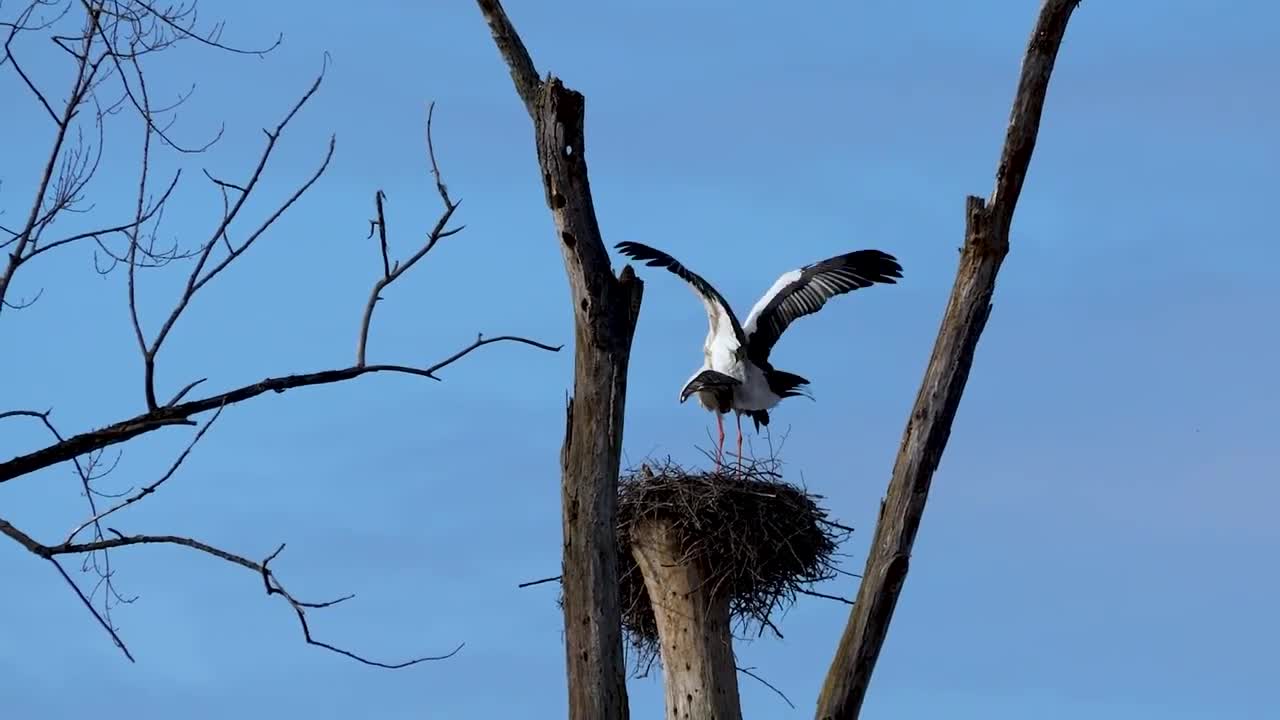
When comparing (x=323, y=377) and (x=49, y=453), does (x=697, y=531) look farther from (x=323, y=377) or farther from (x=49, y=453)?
(x=49, y=453)

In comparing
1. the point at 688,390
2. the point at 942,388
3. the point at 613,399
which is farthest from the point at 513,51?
the point at 688,390

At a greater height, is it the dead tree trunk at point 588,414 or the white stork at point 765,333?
the white stork at point 765,333

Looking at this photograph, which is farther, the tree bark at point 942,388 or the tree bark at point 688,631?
the tree bark at point 688,631

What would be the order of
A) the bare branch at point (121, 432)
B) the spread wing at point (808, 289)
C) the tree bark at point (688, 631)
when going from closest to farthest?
the bare branch at point (121, 432) < the tree bark at point (688, 631) < the spread wing at point (808, 289)

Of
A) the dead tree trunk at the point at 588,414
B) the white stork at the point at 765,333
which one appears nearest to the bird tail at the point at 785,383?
the white stork at the point at 765,333

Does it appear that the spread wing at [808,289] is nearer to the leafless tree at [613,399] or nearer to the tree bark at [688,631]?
the tree bark at [688,631]

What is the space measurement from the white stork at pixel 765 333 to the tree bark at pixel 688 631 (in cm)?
197

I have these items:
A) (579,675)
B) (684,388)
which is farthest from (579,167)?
(684,388)

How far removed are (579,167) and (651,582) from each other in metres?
3.29

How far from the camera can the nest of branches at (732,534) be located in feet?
32.9

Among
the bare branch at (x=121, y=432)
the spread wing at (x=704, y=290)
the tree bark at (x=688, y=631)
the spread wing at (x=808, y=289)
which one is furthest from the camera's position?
the spread wing at (x=808, y=289)

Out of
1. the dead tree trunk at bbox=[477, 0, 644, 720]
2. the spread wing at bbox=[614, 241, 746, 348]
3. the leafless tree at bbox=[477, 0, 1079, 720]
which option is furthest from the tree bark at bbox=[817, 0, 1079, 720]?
the spread wing at bbox=[614, 241, 746, 348]

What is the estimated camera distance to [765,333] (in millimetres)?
12070

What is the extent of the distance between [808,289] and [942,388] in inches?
179
